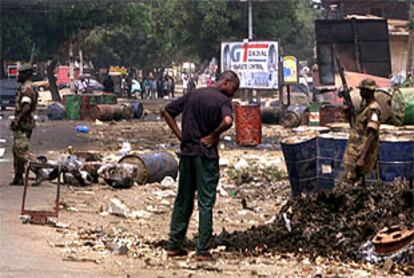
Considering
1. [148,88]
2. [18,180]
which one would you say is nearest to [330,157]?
[18,180]

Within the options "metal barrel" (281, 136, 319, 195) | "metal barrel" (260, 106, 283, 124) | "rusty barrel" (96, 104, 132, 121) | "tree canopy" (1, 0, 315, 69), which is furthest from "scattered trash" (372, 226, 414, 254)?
"tree canopy" (1, 0, 315, 69)

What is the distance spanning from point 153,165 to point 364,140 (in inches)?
224

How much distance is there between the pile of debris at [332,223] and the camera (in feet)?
32.1

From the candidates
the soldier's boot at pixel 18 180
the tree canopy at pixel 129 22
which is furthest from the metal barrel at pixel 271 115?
the soldier's boot at pixel 18 180

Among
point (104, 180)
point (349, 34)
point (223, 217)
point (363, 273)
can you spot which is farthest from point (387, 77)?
point (363, 273)

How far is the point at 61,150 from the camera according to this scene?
23.6m

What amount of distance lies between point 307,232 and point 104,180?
21.4ft

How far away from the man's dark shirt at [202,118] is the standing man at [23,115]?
523 centimetres

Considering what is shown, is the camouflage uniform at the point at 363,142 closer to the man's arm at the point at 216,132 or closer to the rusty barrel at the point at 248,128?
the man's arm at the point at 216,132

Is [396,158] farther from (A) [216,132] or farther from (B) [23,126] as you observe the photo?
(B) [23,126]

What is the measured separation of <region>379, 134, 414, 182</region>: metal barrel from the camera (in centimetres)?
1331

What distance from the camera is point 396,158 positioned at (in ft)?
43.8

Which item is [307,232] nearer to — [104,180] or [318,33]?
[104,180]

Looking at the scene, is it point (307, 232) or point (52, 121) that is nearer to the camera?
point (307, 232)
